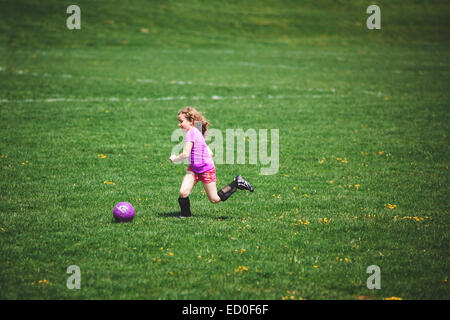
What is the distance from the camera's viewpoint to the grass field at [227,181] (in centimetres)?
570

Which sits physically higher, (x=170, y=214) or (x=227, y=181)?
(x=227, y=181)

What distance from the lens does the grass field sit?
5699 mm

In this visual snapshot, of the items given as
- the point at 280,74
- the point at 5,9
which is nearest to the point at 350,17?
the point at 280,74

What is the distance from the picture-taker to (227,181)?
986cm

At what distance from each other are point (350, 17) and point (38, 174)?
4723 cm

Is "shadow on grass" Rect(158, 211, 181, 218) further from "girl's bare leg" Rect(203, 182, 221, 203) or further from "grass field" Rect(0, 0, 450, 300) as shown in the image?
"girl's bare leg" Rect(203, 182, 221, 203)

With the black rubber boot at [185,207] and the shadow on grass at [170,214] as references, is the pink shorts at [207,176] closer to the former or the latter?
the black rubber boot at [185,207]

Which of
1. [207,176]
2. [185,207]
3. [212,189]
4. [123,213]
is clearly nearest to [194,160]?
[207,176]

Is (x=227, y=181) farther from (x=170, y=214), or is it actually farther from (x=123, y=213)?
(x=123, y=213)

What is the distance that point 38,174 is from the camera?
9.84 m

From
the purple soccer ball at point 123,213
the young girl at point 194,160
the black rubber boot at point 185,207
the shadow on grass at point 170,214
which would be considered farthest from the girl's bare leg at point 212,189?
the purple soccer ball at point 123,213

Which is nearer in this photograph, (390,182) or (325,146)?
(390,182)

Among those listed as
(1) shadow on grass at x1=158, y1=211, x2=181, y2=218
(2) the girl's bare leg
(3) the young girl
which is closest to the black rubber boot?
(3) the young girl
